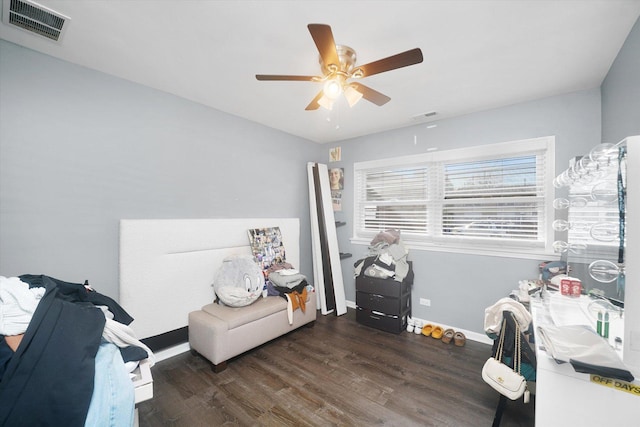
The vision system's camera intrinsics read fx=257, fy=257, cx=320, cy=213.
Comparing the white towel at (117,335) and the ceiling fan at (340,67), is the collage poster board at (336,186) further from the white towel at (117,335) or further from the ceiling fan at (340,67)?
the white towel at (117,335)

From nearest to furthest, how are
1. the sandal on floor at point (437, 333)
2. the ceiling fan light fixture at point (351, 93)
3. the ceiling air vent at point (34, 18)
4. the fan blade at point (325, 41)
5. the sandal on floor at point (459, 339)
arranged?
the fan blade at point (325, 41) → the ceiling air vent at point (34, 18) → the ceiling fan light fixture at point (351, 93) → the sandal on floor at point (459, 339) → the sandal on floor at point (437, 333)

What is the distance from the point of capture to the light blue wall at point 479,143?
244 centimetres

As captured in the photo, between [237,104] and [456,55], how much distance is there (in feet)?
6.97

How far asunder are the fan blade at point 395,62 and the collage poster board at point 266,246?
7.17 feet

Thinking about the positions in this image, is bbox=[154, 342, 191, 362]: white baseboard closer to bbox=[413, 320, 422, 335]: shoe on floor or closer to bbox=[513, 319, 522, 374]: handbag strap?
bbox=[413, 320, 422, 335]: shoe on floor

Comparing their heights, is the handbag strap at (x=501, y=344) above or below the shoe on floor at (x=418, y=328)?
above

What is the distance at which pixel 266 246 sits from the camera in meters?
3.23

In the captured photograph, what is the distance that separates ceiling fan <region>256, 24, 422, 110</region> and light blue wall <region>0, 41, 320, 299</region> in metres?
1.43

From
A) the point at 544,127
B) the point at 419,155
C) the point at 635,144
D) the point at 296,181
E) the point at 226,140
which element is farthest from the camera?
the point at 296,181

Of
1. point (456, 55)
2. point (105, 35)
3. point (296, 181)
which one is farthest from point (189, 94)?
point (456, 55)

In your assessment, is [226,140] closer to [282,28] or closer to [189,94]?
[189,94]

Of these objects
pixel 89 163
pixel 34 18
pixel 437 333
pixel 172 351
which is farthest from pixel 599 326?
pixel 34 18

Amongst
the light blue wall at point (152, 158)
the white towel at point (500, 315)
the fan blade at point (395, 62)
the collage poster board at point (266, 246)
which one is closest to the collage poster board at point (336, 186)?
the light blue wall at point (152, 158)

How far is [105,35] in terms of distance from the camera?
1.74 meters
